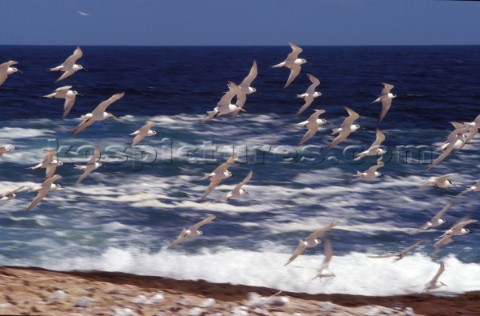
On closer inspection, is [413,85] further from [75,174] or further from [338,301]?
[338,301]

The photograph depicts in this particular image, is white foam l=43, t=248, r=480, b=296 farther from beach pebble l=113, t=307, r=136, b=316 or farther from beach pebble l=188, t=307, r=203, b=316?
beach pebble l=113, t=307, r=136, b=316

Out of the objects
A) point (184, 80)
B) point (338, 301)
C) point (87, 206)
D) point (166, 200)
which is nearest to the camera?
point (338, 301)

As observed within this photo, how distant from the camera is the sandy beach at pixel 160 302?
8.28m

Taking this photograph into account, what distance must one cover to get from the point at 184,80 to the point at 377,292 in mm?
37721

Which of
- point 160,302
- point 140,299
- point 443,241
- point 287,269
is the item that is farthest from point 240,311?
point 443,241

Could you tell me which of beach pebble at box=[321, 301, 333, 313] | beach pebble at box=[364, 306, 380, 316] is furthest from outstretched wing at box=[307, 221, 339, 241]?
beach pebble at box=[321, 301, 333, 313]

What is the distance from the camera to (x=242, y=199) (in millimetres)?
16625

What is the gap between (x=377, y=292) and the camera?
11.3 meters

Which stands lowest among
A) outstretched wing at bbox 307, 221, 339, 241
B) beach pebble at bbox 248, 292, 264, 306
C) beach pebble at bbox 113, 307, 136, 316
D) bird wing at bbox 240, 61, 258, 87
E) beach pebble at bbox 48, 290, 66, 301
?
beach pebble at bbox 113, 307, 136, 316

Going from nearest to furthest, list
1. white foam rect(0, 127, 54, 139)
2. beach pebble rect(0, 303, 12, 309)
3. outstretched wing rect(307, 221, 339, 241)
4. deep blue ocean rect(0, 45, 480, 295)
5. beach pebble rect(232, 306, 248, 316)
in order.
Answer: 1. beach pebble rect(0, 303, 12, 309)
2. beach pebble rect(232, 306, 248, 316)
3. outstretched wing rect(307, 221, 339, 241)
4. deep blue ocean rect(0, 45, 480, 295)
5. white foam rect(0, 127, 54, 139)

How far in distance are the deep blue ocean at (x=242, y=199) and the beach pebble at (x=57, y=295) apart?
3.00m

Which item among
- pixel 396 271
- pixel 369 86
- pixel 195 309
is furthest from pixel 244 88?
pixel 369 86

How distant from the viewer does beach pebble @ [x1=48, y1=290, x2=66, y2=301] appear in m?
8.46

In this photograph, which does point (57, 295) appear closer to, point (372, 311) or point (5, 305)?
point (5, 305)
